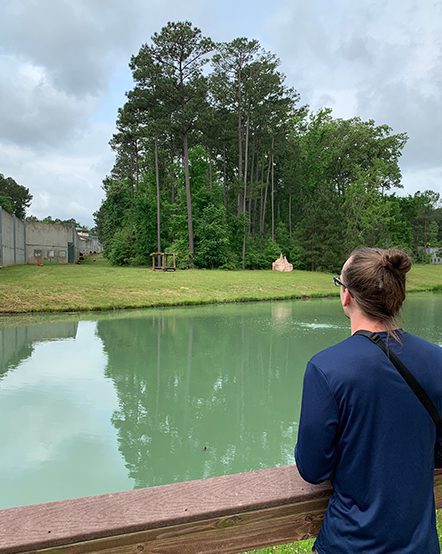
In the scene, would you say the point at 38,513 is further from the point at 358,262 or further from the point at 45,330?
the point at 45,330

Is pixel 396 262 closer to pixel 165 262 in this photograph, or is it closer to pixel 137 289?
pixel 137 289

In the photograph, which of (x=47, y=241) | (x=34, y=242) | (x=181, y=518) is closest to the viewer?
(x=181, y=518)

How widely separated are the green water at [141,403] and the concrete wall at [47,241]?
70.6 ft

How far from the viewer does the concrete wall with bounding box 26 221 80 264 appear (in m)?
33.2

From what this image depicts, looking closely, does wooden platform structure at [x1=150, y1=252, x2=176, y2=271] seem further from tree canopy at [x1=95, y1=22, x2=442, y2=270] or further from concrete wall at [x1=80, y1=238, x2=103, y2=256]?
concrete wall at [x1=80, y1=238, x2=103, y2=256]

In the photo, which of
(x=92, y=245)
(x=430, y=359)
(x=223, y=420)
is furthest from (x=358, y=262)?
(x=92, y=245)

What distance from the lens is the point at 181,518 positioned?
1.24 m

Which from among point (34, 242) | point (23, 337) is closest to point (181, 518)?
point (23, 337)

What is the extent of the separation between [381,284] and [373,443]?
437 millimetres

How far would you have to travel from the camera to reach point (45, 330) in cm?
1268

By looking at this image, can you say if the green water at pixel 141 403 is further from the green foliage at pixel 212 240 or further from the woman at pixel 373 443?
the green foliage at pixel 212 240

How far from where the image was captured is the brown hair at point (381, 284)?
1.34 metres

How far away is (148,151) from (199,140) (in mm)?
5071

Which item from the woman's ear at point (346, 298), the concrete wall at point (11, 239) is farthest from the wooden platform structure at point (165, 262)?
the woman's ear at point (346, 298)
